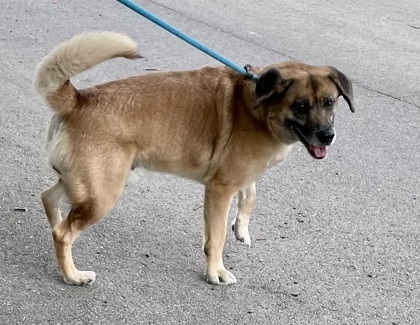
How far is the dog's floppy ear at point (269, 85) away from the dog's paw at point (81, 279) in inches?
50.5

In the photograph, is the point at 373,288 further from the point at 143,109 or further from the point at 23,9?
the point at 23,9

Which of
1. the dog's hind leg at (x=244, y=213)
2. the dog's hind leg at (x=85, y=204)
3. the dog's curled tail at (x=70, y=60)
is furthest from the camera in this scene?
the dog's hind leg at (x=244, y=213)

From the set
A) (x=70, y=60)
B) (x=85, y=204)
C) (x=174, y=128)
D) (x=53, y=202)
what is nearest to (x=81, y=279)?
(x=85, y=204)

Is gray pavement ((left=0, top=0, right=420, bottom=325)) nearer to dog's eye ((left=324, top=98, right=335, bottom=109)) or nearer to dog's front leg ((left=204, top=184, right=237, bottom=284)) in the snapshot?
dog's front leg ((left=204, top=184, right=237, bottom=284))

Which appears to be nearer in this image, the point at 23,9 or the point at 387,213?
the point at 387,213

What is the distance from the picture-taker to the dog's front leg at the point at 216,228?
416 cm

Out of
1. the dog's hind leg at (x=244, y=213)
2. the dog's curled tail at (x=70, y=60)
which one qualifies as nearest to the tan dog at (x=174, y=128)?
the dog's curled tail at (x=70, y=60)

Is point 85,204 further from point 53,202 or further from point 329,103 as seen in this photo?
point 329,103

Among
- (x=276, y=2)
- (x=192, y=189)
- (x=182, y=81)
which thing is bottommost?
(x=276, y=2)

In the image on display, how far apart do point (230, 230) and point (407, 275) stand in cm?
109

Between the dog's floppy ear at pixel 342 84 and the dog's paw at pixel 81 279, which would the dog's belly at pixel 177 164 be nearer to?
the dog's paw at pixel 81 279

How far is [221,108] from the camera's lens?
4168 millimetres

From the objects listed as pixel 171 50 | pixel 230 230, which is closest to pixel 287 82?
pixel 230 230

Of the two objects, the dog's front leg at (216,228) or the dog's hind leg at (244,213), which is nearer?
the dog's front leg at (216,228)
